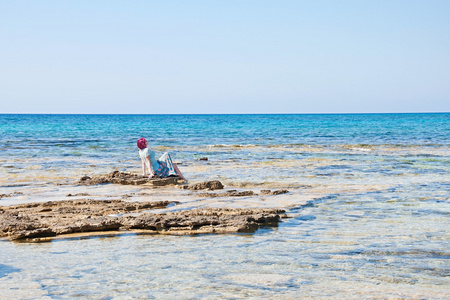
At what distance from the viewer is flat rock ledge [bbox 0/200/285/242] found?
6.69 metres

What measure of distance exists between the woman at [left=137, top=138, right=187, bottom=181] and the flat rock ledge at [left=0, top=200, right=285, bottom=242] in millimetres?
3739

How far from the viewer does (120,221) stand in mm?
7102

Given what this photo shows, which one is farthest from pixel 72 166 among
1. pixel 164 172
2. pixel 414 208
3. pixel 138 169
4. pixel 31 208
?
pixel 414 208

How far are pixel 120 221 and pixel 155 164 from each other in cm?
546

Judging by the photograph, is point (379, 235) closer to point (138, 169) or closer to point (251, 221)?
point (251, 221)

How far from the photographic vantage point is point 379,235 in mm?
6504

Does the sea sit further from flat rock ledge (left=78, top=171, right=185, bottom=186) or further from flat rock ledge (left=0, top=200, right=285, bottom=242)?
flat rock ledge (left=78, top=171, right=185, bottom=186)

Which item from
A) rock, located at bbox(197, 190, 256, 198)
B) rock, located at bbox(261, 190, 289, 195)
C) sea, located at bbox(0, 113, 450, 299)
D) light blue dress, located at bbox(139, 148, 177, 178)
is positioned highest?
light blue dress, located at bbox(139, 148, 177, 178)

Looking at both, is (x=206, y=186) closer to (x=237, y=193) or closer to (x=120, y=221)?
(x=237, y=193)

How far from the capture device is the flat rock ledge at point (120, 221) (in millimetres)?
6688

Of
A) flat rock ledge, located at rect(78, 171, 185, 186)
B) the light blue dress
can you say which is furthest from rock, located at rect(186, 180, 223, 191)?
the light blue dress

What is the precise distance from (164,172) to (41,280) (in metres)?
7.93

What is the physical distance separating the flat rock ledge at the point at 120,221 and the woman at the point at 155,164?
3.74 meters

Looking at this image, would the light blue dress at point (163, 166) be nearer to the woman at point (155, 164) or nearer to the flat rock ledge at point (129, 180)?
the woman at point (155, 164)
